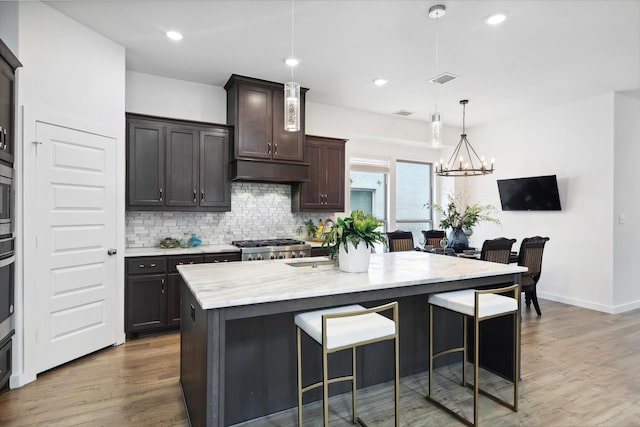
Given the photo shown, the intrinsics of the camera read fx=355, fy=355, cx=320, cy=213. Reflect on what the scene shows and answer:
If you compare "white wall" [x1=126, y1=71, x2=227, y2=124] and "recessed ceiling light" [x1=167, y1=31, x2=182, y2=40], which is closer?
"recessed ceiling light" [x1=167, y1=31, x2=182, y2=40]

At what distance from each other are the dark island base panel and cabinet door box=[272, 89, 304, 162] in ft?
8.69

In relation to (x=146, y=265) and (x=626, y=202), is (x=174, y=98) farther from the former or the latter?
(x=626, y=202)

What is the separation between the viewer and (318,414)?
2357mm

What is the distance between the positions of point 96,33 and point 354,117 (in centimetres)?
367

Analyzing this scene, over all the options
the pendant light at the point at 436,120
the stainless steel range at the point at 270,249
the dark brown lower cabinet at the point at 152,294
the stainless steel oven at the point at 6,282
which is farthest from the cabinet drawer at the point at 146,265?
the pendant light at the point at 436,120

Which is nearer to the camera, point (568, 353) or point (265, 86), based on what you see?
point (568, 353)

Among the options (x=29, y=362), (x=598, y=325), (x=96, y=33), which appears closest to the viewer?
(x=29, y=362)

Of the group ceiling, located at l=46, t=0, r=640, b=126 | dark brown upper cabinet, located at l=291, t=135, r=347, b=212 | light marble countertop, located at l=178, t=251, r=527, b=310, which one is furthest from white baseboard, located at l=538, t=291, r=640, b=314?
dark brown upper cabinet, located at l=291, t=135, r=347, b=212

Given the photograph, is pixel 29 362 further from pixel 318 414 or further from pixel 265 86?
pixel 265 86

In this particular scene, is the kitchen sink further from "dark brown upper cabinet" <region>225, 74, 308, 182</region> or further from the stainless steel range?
"dark brown upper cabinet" <region>225, 74, 308, 182</region>

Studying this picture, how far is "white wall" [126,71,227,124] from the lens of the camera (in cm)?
429

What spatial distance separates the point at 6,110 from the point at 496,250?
4.79 metres

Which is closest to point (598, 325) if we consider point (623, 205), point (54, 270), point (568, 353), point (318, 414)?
point (568, 353)

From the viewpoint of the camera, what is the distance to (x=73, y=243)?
10.4 ft
